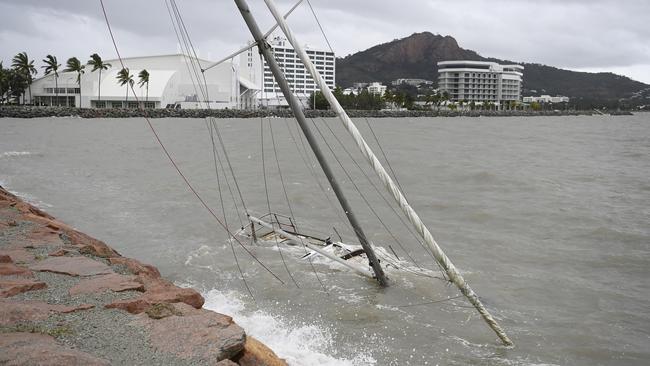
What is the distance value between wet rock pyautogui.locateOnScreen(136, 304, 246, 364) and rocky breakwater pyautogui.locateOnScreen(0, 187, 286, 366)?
0.03 feet

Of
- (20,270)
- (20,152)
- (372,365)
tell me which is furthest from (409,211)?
(20,152)

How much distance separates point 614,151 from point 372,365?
5081 centimetres

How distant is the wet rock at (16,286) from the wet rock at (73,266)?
0.74 m

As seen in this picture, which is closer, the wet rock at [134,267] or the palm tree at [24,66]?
the wet rock at [134,267]

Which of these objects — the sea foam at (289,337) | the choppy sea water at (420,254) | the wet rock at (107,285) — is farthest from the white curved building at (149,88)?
the wet rock at (107,285)

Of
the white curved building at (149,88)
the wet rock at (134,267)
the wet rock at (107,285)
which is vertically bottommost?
the wet rock at (134,267)

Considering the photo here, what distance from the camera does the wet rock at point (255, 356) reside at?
6.54 metres

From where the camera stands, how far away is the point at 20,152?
43.1 meters

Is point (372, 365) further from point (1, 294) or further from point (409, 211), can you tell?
point (1, 294)

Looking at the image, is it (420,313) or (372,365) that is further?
(420,313)

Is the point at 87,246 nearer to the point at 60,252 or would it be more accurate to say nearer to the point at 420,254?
the point at 60,252

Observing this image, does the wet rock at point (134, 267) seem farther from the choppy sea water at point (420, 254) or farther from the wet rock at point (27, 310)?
the wet rock at point (27, 310)

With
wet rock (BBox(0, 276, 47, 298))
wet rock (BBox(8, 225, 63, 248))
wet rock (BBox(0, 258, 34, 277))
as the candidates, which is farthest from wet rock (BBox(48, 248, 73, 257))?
wet rock (BBox(0, 276, 47, 298))

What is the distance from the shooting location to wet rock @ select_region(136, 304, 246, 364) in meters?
6.10
